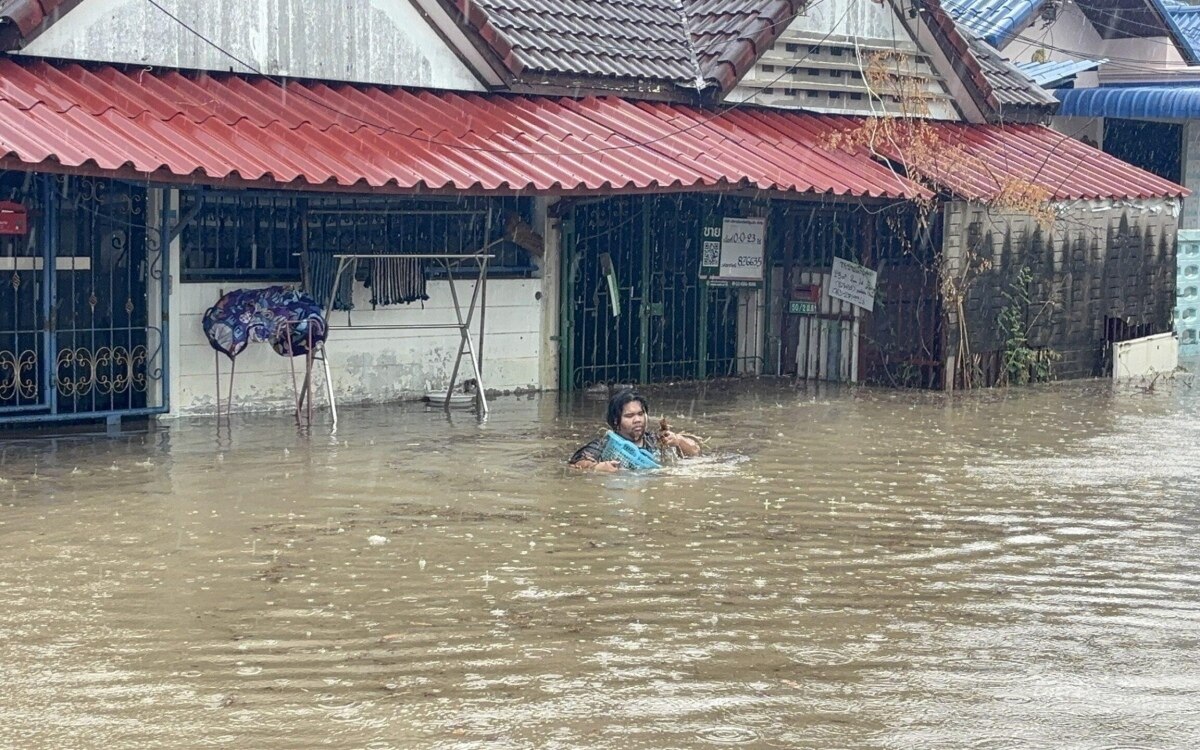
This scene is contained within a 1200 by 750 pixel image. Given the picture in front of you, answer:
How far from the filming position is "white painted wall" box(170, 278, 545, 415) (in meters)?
15.0

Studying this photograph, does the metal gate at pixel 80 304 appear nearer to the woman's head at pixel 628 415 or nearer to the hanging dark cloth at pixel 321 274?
the hanging dark cloth at pixel 321 274

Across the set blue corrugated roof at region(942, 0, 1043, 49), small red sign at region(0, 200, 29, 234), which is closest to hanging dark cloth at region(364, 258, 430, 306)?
small red sign at region(0, 200, 29, 234)

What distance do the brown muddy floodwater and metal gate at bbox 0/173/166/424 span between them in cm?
75

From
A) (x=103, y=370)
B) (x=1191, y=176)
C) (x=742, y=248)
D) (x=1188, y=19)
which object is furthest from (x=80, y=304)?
(x=1188, y=19)

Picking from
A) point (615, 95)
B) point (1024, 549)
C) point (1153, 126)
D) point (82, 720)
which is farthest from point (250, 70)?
point (1153, 126)

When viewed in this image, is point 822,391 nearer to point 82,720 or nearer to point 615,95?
point 615,95

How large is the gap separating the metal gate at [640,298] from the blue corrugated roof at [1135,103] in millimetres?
8122

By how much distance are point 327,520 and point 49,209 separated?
15.7ft

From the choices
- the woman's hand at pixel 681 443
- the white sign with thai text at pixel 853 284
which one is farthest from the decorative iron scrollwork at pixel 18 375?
the white sign with thai text at pixel 853 284

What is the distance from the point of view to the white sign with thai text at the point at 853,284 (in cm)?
1905

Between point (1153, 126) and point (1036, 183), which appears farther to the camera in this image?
point (1153, 126)

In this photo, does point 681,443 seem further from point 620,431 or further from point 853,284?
point 853,284

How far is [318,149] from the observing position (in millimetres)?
14258

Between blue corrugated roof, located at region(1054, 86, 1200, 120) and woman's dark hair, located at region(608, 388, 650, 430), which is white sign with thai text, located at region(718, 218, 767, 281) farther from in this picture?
blue corrugated roof, located at region(1054, 86, 1200, 120)
